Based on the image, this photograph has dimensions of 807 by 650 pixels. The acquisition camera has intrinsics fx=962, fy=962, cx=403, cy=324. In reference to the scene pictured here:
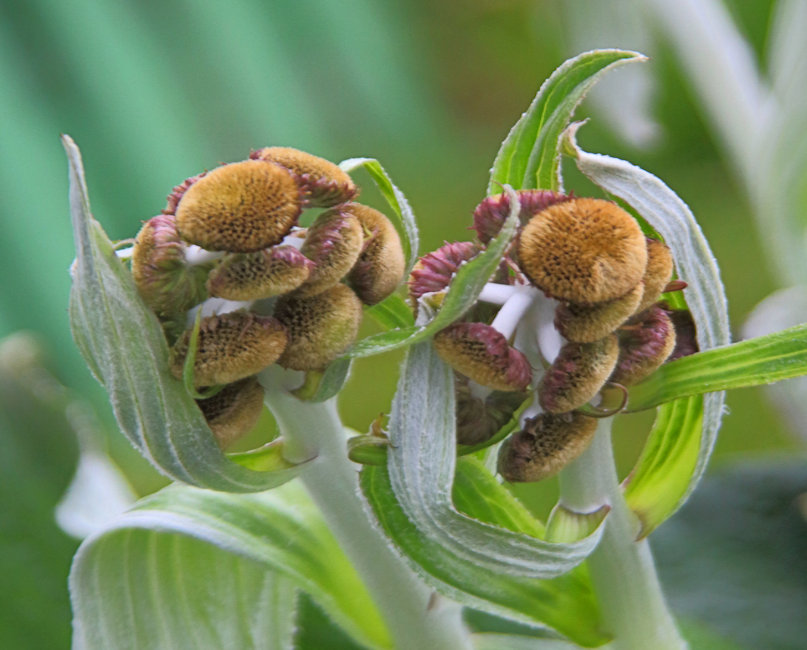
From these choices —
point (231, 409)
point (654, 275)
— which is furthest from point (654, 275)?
point (231, 409)

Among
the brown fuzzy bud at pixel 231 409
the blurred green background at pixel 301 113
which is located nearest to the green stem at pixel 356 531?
the brown fuzzy bud at pixel 231 409

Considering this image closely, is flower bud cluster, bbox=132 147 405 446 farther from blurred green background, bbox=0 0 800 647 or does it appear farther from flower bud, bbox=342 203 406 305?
blurred green background, bbox=0 0 800 647

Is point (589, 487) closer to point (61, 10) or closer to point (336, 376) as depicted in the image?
point (336, 376)

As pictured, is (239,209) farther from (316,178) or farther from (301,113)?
(301,113)

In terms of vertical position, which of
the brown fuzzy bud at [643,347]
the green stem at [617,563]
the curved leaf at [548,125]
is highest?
the curved leaf at [548,125]

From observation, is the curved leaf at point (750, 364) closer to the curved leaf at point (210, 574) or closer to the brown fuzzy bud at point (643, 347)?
the brown fuzzy bud at point (643, 347)
